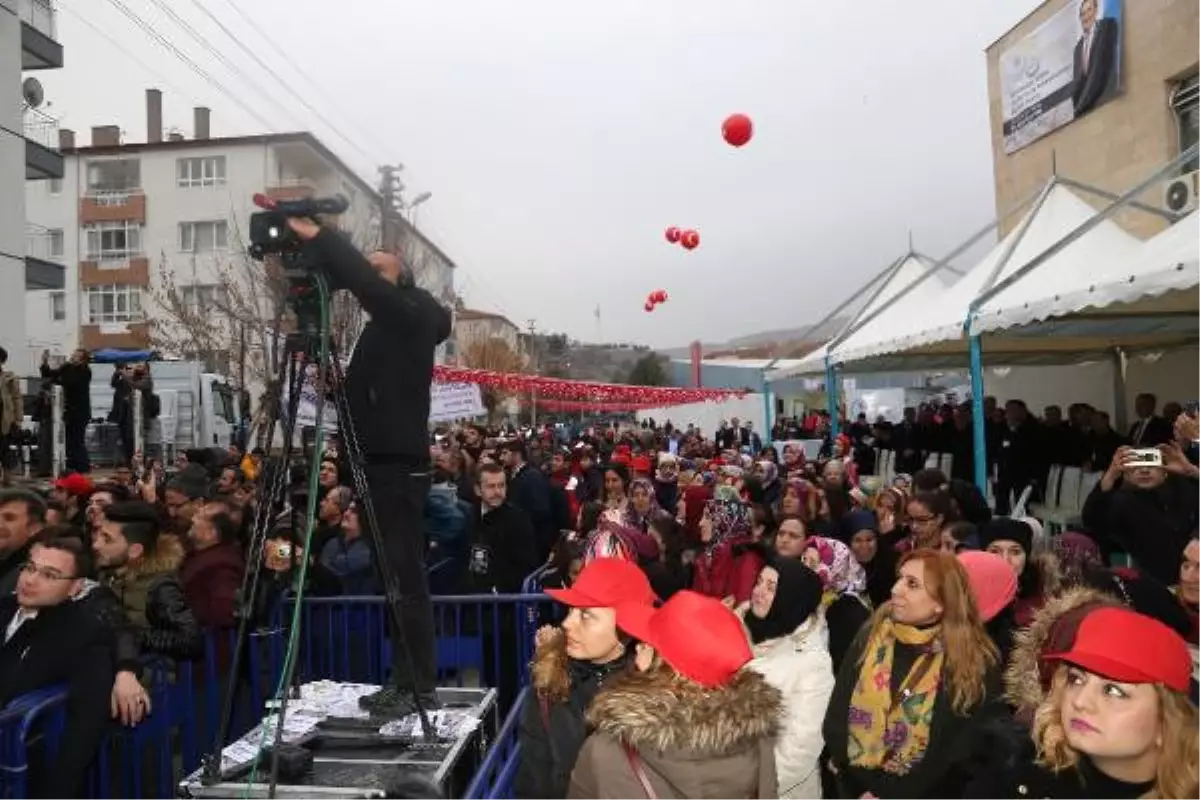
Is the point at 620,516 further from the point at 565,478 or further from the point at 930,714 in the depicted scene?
the point at 565,478

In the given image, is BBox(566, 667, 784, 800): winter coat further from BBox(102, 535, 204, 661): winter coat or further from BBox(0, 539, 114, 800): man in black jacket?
BBox(102, 535, 204, 661): winter coat

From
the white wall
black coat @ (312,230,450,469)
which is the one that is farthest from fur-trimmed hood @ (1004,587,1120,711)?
the white wall

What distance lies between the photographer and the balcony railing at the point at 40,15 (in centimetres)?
1970

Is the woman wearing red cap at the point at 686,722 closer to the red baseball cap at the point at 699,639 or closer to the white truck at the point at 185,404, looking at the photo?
the red baseball cap at the point at 699,639

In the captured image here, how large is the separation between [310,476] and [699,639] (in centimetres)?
141

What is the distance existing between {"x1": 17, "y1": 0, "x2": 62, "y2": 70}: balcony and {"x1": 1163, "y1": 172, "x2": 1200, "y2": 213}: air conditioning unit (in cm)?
2145

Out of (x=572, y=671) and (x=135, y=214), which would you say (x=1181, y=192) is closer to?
(x=572, y=671)

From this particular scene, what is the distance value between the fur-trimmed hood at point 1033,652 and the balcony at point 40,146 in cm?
2186

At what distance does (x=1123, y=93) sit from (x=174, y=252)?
41219 mm

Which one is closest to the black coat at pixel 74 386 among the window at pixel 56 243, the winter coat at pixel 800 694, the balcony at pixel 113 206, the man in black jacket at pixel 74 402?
the man in black jacket at pixel 74 402

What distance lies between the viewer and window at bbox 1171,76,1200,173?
13648 mm

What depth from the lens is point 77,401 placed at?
1243cm

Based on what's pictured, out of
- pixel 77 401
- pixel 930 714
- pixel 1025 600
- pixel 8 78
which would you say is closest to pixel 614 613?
pixel 930 714

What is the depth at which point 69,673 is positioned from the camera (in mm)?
3424
